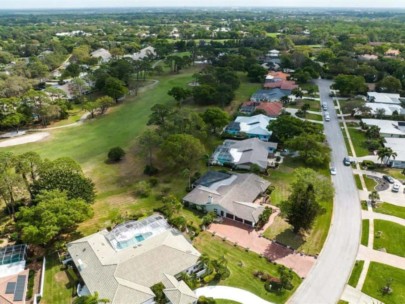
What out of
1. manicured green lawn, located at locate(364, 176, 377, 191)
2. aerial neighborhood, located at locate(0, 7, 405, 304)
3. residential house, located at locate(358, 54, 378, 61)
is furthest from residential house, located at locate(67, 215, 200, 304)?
residential house, located at locate(358, 54, 378, 61)

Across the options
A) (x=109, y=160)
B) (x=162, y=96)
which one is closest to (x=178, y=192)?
(x=109, y=160)

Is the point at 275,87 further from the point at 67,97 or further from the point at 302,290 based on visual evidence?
the point at 302,290

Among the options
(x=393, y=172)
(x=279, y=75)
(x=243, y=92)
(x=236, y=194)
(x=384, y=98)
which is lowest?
(x=393, y=172)

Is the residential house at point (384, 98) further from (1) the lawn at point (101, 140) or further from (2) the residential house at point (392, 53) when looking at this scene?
(2) the residential house at point (392, 53)

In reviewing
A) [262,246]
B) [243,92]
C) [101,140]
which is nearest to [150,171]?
[101,140]

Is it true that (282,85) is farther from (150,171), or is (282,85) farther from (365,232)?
(365,232)
